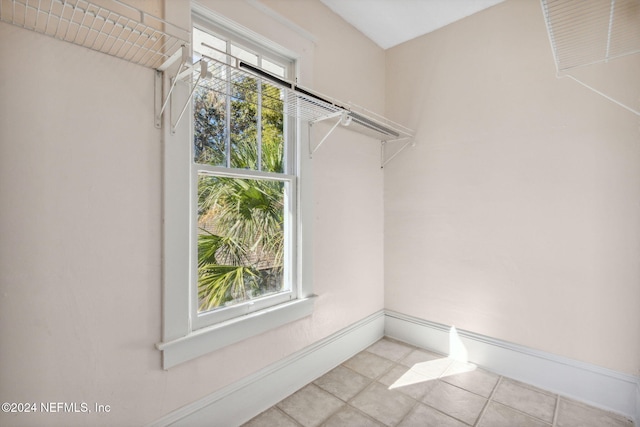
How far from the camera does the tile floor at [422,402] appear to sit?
1604 mm

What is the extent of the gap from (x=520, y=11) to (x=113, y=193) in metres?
2.54

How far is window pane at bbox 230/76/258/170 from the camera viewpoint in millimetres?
1595

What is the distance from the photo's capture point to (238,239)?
1.66 metres

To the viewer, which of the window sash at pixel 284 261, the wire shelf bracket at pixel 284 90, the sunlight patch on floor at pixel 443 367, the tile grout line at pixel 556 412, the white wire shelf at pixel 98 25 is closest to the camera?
Result: the white wire shelf at pixel 98 25

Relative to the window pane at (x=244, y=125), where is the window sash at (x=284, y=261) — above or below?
below

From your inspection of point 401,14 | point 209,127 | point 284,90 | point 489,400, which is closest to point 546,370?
point 489,400

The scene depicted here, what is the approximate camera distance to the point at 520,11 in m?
1.99

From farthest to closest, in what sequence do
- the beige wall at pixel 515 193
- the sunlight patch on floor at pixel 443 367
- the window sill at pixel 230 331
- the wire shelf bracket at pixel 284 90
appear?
the sunlight patch on floor at pixel 443 367
the beige wall at pixel 515 193
the window sill at pixel 230 331
the wire shelf bracket at pixel 284 90

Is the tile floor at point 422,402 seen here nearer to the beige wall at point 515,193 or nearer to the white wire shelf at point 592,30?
the beige wall at point 515,193

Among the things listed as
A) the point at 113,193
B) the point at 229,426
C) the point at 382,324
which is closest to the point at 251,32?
the point at 113,193

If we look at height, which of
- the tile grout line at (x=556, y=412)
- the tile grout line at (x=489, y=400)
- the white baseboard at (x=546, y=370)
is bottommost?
the tile grout line at (x=556, y=412)

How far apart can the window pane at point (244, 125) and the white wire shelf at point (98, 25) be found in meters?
0.35

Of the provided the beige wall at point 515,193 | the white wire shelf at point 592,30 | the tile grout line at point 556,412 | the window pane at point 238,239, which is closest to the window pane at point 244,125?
the window pane at point 238,239

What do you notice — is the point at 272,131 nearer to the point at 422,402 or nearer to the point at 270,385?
the point at 270,385
